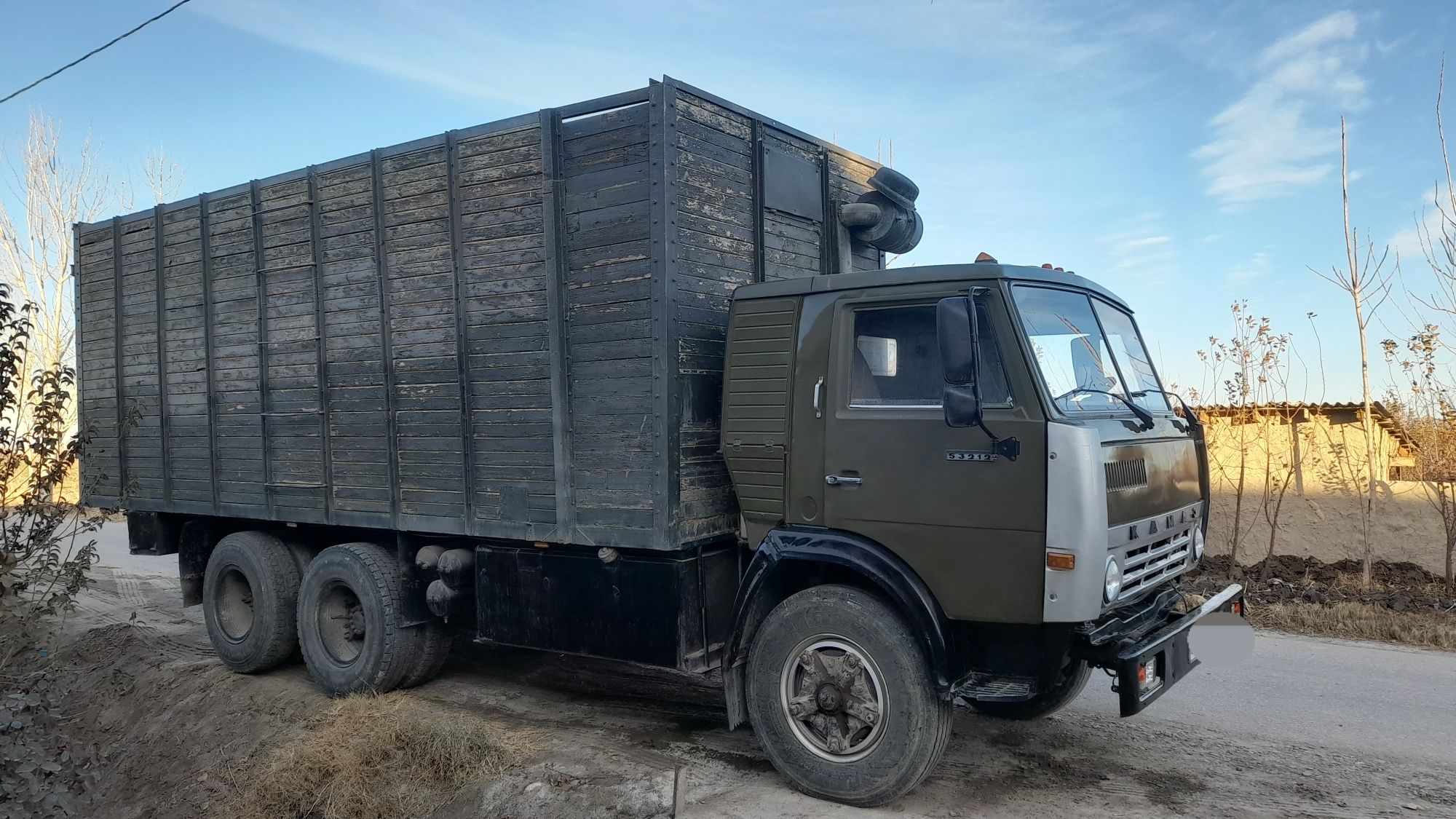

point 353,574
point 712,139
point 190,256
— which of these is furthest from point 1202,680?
point 190,256

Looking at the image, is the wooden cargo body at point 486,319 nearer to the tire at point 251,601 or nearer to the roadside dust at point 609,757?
the tire at point 251,601

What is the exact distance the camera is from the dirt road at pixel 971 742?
446 centimetres

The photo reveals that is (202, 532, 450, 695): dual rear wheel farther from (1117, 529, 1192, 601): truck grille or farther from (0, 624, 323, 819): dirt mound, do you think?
(1117, 529, 1192, 601): truck grille

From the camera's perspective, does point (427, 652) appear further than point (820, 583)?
Yes

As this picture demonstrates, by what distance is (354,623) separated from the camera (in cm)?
691

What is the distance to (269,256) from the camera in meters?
7.16

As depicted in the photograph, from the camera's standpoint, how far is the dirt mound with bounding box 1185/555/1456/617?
8.55 metres

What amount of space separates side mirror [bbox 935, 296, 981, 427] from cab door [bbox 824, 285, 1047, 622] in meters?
0.09

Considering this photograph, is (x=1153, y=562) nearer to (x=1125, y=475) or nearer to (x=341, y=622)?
(x=1125, y=475)

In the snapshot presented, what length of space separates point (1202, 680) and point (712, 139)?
4.73 meters

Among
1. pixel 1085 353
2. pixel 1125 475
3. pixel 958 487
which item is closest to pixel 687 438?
pixel 958 487

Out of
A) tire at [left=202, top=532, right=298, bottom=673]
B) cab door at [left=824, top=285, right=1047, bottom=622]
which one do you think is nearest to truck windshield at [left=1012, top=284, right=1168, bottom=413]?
cab door at [left=824, top=285, right=1047, bottom=622]

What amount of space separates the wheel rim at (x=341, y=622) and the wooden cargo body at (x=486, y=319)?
595 mm

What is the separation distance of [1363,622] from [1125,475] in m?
5.07
